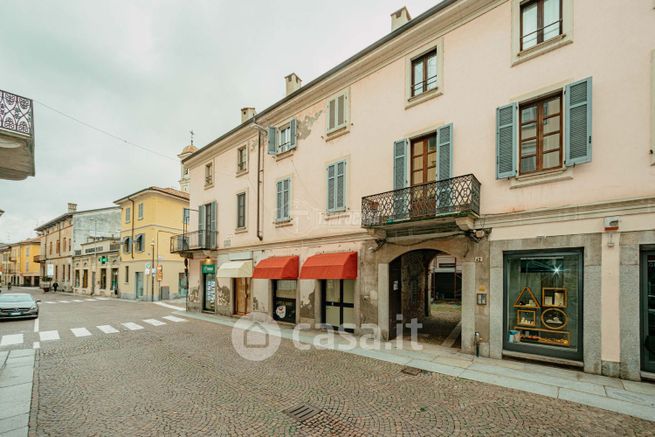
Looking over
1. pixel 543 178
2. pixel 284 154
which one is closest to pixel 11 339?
pixel 284 154

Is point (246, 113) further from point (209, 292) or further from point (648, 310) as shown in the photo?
point (648, 310)

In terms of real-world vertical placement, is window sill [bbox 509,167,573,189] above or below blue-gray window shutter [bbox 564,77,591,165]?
below

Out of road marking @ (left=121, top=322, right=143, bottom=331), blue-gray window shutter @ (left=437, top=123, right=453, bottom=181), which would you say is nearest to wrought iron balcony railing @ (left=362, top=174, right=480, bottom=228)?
blue-gray window shutter @ (left=437, top=123, right=453, bottom=181)

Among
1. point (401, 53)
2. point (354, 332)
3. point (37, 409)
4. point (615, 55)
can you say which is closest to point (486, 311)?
point (354, 332)

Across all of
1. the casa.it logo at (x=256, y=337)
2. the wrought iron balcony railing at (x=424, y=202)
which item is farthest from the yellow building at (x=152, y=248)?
the wrought iron balcony railing at (x=424, y=202)

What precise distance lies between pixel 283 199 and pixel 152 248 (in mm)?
18850

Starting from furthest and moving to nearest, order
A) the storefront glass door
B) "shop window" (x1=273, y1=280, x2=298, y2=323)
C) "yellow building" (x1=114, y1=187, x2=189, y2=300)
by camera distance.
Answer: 1. "yellow building" (x1=114, y1=187, x2=189, y2=300)
2. "shop window" (x1=273, y1=280, x2=298, y2=323)
3. the storefront glass door

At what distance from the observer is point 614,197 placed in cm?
690

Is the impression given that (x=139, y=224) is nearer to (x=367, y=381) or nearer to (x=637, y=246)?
(x=367, y=381)

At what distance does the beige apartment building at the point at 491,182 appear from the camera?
22.4ft

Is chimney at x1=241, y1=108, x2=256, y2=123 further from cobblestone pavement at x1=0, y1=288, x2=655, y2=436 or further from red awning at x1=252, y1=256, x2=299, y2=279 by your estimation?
cobblestone pavement at x1=0, y1=288, x2=655, y2=436

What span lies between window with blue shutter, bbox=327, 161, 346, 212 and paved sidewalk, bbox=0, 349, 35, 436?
9548 mm

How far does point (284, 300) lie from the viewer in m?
14.2

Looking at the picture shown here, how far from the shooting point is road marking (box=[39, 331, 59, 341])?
11305 mm
